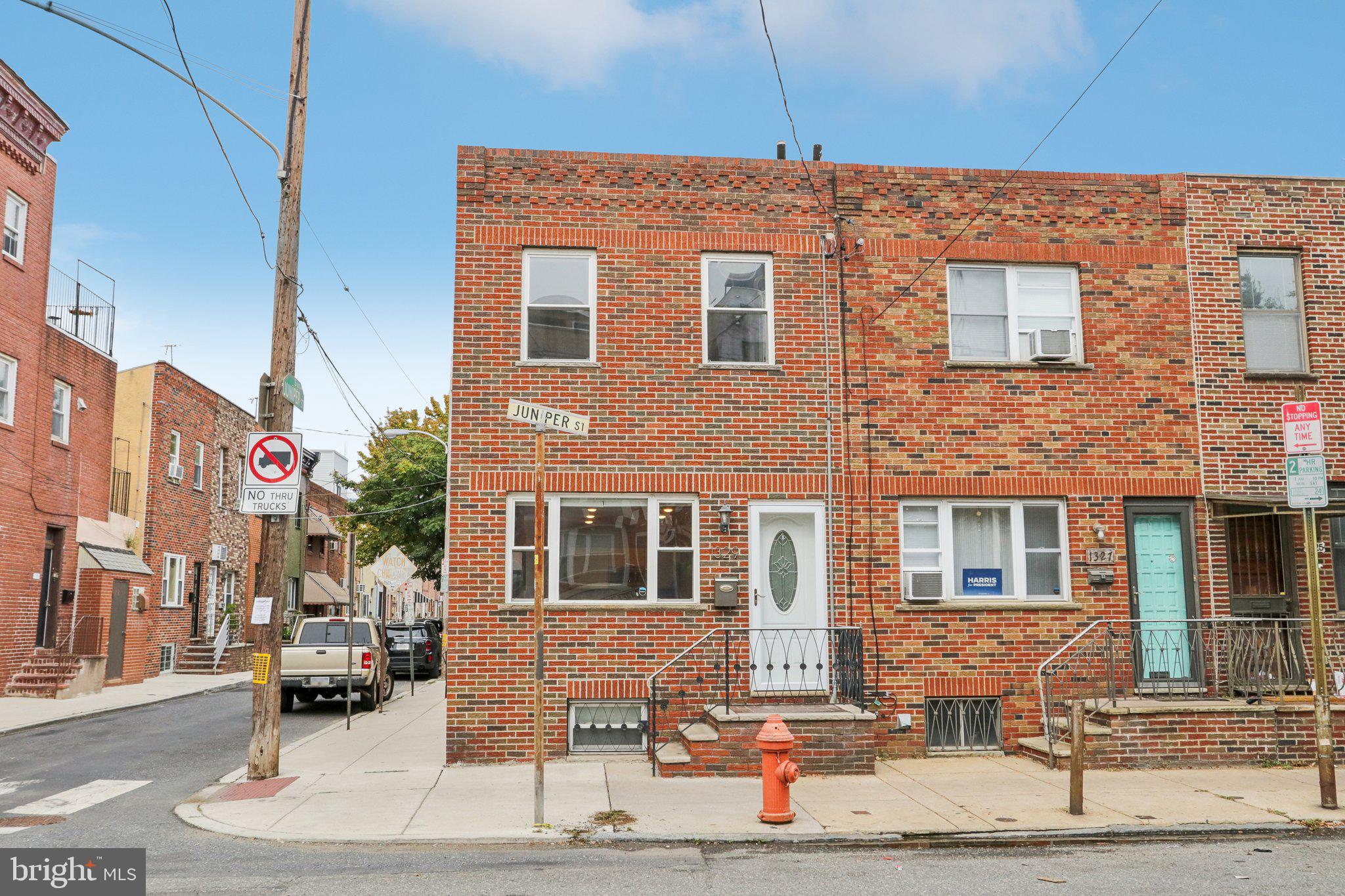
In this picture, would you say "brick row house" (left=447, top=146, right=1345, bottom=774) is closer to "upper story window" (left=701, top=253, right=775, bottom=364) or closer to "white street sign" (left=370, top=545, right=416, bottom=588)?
"upper story window" (left=701, top=253, right=775, bottom=364)

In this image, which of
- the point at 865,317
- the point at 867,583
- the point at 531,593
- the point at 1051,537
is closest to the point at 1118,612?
the point at 1051,537

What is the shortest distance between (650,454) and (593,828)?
17.0 ft

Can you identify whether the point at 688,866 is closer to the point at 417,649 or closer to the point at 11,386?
the point at 11,386

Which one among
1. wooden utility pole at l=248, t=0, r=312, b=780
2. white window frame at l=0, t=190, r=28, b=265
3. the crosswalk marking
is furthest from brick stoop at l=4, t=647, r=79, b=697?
wooden utility pole at l=248, t=0, r=312, b=780

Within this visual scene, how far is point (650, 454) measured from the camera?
13180mm

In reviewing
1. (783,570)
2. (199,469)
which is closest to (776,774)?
(783,570)

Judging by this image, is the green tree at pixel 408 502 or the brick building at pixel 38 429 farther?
the green tree at pixel 408 502

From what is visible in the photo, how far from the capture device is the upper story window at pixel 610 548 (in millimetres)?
12977

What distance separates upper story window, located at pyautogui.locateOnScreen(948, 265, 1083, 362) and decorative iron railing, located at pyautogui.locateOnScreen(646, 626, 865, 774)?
4.05 metres

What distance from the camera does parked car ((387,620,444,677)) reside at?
93.4ft

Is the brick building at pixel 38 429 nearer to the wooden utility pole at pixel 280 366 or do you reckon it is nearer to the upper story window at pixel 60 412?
the upper story window at pixel 60 412

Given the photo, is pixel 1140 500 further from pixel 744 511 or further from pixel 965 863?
pixel 965 863

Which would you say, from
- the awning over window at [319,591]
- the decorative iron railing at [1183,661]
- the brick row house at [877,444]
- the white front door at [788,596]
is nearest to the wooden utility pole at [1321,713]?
the brick row house at [877,444]

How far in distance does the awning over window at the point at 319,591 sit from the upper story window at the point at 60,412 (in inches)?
584
